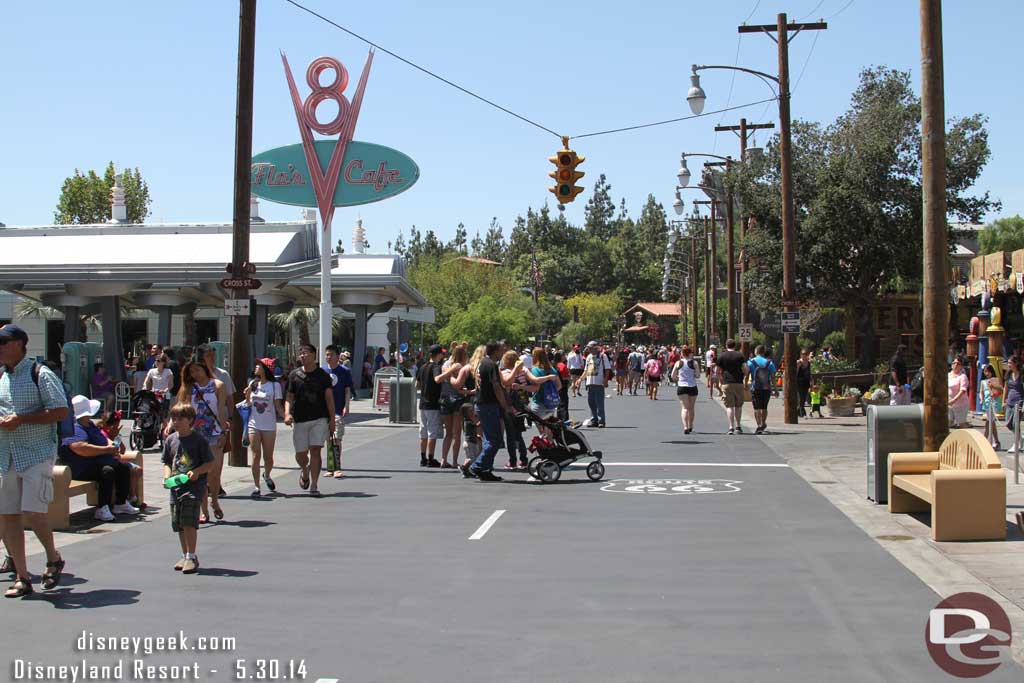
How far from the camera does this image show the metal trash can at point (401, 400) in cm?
2711

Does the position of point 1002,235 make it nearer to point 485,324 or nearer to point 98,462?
point 485,324

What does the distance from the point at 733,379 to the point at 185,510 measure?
15500 mm

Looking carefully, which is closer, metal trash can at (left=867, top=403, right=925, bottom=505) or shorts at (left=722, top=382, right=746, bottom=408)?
metal trash can at (left=867, top=403, right=925, bottom=505)

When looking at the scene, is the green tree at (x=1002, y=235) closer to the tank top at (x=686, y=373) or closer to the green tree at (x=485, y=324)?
the green tree at (x=485, y=324)

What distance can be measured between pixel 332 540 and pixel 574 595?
334 centimetres

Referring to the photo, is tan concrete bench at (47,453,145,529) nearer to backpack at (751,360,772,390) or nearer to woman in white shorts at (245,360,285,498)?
woman in white shorts at (245,360,285,498)

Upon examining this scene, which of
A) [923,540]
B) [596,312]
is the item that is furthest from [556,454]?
[596,312]

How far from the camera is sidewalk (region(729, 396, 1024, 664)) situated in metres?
8.30

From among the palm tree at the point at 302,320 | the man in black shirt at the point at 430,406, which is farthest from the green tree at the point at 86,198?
the man in black shirt at the point at 430,406

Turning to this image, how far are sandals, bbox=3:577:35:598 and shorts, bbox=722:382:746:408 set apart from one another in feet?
55.0

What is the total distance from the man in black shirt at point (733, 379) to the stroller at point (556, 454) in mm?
7932

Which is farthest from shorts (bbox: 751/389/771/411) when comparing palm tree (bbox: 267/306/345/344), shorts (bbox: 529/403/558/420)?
palm tree (bbox: 267/306/345/344)

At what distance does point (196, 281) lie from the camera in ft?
102

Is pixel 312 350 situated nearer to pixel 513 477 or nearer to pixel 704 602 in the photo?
pixel 513 477
